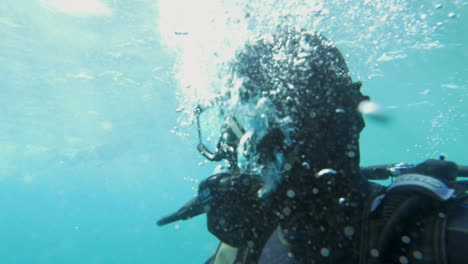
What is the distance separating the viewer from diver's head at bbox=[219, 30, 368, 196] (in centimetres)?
171

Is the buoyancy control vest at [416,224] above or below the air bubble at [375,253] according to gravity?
above

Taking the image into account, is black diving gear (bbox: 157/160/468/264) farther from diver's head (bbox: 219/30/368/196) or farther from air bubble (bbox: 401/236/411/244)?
diver's head (bbox: 219/30/368/196)

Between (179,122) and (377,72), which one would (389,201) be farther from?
(179,122)

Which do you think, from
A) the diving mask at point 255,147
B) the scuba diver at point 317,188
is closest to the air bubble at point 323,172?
the scuba diver at point 317,188

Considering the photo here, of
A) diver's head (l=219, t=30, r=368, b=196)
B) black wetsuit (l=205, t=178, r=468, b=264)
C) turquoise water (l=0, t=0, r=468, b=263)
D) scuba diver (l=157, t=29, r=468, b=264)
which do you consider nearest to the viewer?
black wetsuit (l=205, t=178, r=468, b=264)

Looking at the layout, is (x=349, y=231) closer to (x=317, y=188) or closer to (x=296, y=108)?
(x=317, y=188)

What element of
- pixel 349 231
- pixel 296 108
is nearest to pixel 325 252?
pixel 349 231

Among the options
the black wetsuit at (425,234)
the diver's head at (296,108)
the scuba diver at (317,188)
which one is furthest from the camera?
the diver's head at (296,108)

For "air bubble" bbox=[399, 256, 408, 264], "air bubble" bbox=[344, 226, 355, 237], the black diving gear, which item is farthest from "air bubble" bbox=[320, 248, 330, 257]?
"air bubble" bbox=[399, 256, 408, 264]

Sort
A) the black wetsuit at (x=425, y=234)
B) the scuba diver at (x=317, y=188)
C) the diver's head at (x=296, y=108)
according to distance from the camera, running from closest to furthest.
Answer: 1. the black wetsuit at (x=425, y=234)
2. the scuba diver at (x=317, y=188)
3. the diver's head at (x=296, y=108)

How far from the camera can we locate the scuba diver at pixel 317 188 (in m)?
1.58

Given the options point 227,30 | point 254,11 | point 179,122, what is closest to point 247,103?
point 227,30

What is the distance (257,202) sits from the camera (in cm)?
180

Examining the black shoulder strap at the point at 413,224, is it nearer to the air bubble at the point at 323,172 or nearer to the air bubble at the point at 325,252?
the air bubble at the point at 325,252
